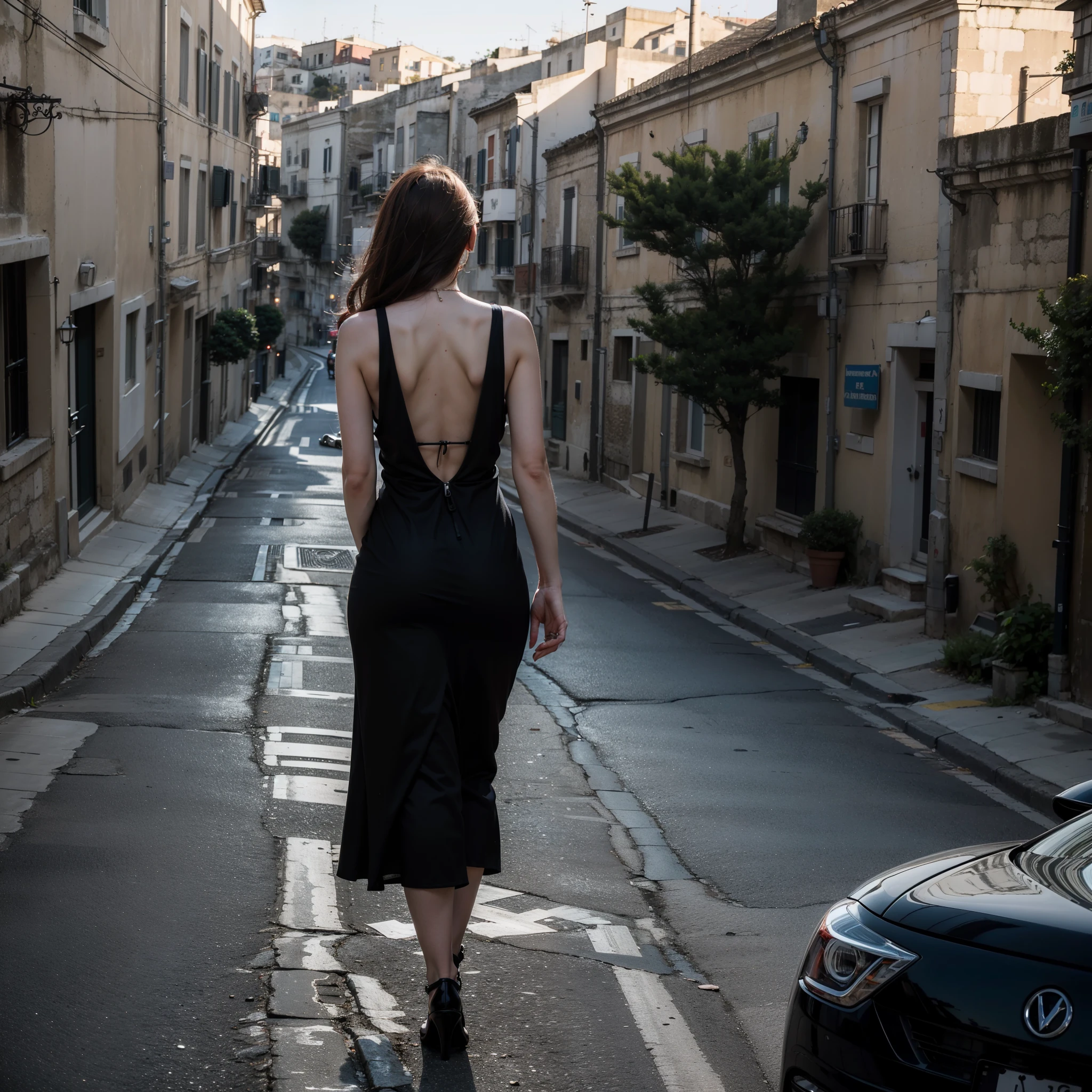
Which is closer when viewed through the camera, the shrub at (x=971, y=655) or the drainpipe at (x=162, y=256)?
the shrub at (x=971, y=655)

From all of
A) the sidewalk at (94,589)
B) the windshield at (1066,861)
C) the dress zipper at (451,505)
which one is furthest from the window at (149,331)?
the windshield at (1066,861)

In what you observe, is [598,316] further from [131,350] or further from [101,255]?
[101,255]

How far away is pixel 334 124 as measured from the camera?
75.6m

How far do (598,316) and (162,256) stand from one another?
342 inches

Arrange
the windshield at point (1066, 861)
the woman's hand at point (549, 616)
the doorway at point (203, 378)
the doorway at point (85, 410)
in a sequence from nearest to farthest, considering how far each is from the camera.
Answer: the windshield at point (1066, 861)
the woman's hand at point (549, 616)
the doorway at point (85, 410)
the doorway at point (203, 378)

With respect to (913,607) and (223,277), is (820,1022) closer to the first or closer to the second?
(913,607)

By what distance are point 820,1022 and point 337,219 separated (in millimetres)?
77754

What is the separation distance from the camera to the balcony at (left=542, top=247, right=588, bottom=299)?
2962cm

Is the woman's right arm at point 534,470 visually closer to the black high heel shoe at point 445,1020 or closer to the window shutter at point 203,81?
the black high heel shoe at point 445,1020

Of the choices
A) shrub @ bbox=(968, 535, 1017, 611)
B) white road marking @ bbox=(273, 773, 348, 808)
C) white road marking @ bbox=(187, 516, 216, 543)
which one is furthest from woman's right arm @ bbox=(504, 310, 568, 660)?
white road marking @ bbox=(187, 516, 216, 543)

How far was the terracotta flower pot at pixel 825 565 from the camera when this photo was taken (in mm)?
16141

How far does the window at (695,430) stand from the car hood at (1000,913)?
19.6 metres

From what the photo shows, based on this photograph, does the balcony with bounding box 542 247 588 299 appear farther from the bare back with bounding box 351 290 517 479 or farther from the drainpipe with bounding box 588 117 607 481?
the bare back with bounding box 351 290 517 479

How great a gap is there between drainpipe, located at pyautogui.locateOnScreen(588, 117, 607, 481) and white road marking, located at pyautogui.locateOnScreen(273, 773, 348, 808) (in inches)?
861
